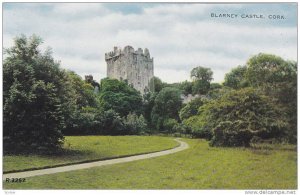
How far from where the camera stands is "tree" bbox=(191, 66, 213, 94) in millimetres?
17791

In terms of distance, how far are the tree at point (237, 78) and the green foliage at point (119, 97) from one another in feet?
11.4

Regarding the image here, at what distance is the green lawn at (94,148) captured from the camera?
54.6 feet

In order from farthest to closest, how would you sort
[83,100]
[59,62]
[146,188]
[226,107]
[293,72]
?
1. [226,107]
2. [83,100]
3. [59,62]
4. [293,72]
5. [146,188]

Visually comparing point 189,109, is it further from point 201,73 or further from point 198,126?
point 201,73

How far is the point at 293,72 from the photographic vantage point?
16.3 m

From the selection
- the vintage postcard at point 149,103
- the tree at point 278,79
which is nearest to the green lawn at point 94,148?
the vintage postcard at point 149,103

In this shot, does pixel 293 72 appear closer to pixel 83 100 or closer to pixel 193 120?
pixel 193 120

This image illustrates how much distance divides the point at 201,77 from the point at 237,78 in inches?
64.9

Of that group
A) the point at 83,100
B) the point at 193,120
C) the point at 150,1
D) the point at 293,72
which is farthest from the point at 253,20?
the point at 83,100

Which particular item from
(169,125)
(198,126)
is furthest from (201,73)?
(198,126)

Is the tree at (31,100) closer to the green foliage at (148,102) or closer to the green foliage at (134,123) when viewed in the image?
the green foliage at (134,123)

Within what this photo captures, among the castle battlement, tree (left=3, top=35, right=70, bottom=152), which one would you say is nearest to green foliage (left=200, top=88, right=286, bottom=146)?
the castle battlement

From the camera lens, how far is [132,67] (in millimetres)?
19078

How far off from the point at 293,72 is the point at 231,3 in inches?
127
